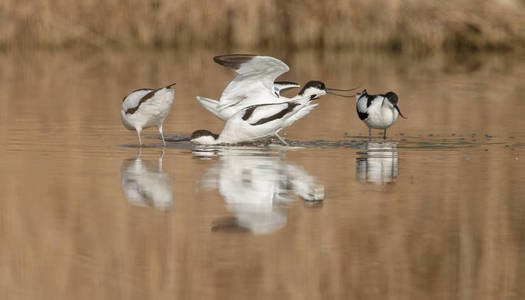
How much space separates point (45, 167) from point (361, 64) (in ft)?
52.6

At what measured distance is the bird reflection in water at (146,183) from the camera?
745cm

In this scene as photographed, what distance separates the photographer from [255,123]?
1097 centimetres

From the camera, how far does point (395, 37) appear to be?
2662cm

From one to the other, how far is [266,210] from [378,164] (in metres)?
2.67

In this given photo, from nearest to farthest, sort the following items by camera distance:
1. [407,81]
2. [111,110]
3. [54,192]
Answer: [54,192] < [111,110] < [407,81]

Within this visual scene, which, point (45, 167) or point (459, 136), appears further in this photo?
point (459, 136)

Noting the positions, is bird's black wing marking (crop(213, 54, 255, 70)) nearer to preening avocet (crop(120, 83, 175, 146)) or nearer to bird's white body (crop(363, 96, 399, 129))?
preening avocet (crop(120, 83, 175, 146))

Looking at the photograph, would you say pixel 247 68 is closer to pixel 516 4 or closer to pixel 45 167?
pixel 45 167

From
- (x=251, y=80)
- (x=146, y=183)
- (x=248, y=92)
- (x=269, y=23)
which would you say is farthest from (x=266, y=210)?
(x=269, y=23)

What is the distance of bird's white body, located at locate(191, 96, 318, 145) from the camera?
1096cm

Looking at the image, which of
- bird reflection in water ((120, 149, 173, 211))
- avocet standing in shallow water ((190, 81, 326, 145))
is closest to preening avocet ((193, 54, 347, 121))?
avocet standing in shallow water ((190, 81, 326, 145))

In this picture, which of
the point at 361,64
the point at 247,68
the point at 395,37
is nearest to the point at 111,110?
the point at 247,68

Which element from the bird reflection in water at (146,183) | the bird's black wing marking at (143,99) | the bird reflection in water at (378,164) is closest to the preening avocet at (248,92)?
the bird's black wing marking at (143,99)

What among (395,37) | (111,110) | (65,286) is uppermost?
(395,37)
